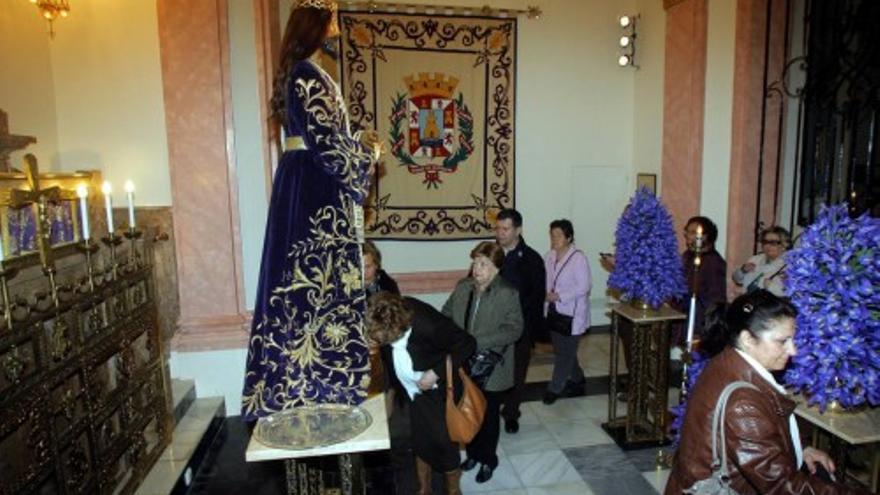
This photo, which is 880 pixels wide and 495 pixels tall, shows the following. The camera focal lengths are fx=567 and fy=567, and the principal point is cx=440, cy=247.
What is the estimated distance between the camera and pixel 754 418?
6.12 ft

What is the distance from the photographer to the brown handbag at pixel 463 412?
2.95 meters

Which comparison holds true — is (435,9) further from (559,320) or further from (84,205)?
(84,205)

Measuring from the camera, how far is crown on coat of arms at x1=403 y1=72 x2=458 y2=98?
6258 mm

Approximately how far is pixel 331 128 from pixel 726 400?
1.80 m

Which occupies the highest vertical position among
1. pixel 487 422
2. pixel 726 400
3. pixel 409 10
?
pixel 409 10

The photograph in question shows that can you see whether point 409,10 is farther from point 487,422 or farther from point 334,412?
point 334,412

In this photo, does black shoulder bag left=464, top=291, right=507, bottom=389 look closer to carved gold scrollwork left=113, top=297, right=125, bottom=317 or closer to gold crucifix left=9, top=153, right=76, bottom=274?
carved gold scrollwork left=113, top=297, right=125, bottom=317

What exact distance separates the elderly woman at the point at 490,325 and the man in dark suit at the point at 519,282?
0.67 m

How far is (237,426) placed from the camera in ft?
14.0

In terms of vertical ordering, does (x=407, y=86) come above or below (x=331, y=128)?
above

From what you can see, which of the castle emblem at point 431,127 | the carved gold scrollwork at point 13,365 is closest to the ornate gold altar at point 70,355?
the carved gold scrollwork at point 13,365

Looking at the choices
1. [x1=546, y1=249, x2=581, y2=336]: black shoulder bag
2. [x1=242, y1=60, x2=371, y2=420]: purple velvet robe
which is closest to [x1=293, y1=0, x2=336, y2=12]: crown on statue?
[x1=242, y1=60, x2=371, y2=420]: purple velvet robe

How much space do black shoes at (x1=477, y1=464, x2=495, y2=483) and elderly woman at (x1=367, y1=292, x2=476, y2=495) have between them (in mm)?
559

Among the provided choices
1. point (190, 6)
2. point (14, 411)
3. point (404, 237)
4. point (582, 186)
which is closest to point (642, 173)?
point (582, 186)
